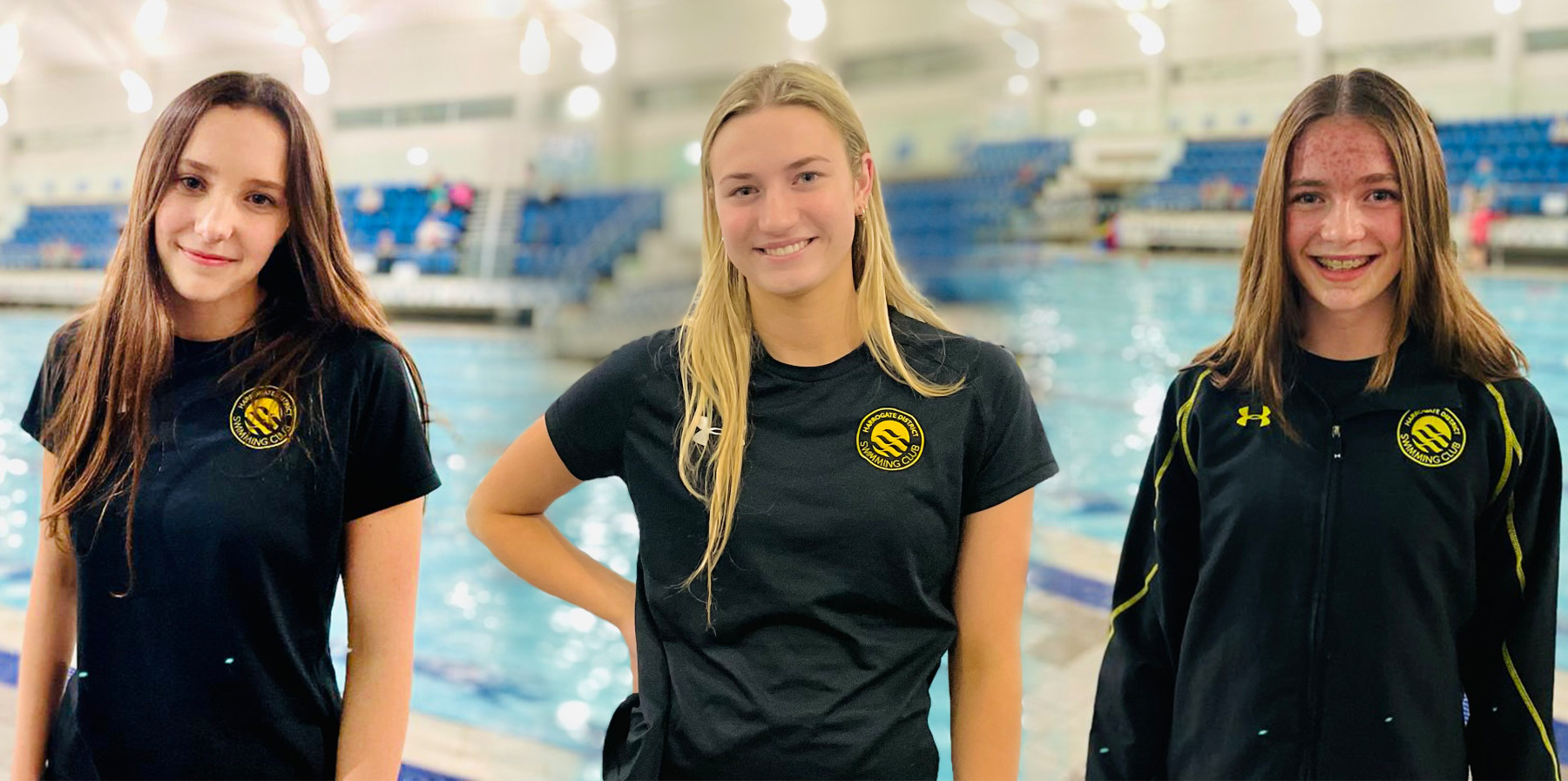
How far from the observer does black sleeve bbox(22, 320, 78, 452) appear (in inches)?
34.3

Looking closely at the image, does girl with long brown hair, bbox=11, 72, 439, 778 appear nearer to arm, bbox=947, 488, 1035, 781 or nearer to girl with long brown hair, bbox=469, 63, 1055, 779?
girl with long brown hair, bbox=469, 63, 1055, 779

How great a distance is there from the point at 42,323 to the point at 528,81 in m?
2.07

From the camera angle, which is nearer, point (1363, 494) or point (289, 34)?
point (1363, 494)

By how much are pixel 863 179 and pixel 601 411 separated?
280mm

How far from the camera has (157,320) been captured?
83 cm

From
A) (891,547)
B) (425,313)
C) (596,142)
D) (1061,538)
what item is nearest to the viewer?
(891,547)

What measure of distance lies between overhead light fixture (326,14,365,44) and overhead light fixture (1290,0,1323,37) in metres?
4.04

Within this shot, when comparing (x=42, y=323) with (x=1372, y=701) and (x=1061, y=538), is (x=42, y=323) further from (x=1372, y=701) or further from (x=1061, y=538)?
(x=1372, y=701)

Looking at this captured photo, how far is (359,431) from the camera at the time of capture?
836 millimetres

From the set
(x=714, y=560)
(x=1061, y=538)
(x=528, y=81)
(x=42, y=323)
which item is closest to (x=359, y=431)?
(x=714, y=560)

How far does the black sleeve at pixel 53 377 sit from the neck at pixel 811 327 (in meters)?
0.61

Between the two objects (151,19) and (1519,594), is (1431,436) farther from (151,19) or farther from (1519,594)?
(151,19)

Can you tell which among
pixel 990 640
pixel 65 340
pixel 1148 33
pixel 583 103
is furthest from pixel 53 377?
pixel 1148 33

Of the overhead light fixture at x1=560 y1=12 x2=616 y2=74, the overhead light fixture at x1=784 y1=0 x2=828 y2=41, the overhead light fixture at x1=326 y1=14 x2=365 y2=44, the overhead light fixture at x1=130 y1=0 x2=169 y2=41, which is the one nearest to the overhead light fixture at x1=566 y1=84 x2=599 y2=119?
the overhead light fixture at x1=560 y1=12 x2=616 y2=74
